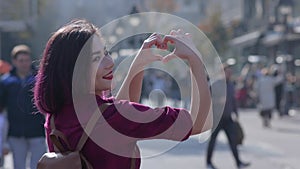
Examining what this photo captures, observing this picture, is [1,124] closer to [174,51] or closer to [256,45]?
[174,51]

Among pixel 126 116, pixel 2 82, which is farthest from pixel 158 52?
pixel 2 82

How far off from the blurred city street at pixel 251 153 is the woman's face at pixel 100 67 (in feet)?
26.4

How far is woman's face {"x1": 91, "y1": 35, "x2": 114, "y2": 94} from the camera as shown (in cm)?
324

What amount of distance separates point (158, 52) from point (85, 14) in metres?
33.3

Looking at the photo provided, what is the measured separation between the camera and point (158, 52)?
3.62m

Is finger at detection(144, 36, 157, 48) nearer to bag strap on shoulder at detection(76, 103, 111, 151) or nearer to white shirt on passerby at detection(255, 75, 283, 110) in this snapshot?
bag strap on shoulder at detection(76, 103, 111, 151)

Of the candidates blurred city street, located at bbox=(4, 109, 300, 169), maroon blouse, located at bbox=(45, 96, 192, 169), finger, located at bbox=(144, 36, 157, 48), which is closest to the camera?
maroon blouse, located at bbox=(45, 96, 192, 169)

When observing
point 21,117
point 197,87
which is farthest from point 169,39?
point 21,117

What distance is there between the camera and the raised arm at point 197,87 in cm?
317

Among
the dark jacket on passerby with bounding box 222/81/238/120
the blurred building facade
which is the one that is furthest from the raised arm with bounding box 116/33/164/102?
the blurred building facade

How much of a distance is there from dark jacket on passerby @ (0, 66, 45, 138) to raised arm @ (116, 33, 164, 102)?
4374 mm

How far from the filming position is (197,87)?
3.17 meters

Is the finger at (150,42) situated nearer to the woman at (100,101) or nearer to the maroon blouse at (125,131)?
the woman at (100,101)

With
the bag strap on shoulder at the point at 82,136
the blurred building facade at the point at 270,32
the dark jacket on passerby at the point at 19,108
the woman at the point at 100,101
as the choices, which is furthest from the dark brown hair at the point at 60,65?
the blurred building facade at the point at 270,32
